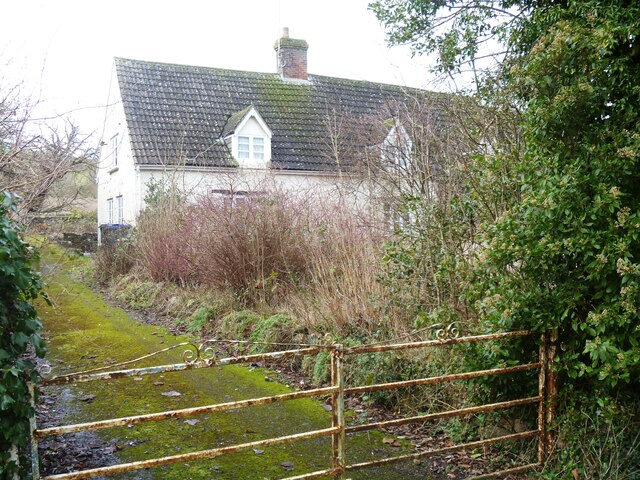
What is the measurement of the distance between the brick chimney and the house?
0.04 meters

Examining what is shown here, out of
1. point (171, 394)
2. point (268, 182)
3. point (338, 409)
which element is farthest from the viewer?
point (268, 182)

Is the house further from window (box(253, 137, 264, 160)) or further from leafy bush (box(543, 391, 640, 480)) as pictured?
leafy bush (box(543, 391, 640, 480))

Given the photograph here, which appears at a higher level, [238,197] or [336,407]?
[238,197]

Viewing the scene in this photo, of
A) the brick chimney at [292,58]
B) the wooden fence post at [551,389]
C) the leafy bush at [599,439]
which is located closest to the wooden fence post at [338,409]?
the leafy bush at [599,439]

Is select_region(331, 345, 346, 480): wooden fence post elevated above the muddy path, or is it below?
above

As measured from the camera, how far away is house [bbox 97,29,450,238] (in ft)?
61.4

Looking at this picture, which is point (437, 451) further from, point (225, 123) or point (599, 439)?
point (225, 123)

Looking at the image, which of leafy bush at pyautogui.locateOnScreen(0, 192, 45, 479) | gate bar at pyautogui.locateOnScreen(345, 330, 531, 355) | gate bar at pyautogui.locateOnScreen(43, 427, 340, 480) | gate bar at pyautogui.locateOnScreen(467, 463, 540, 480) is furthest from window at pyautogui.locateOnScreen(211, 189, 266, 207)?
leafy bush at pyautogui.locateOnScreen(0, 192, 45, 479)

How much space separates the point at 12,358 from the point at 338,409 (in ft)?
6.49

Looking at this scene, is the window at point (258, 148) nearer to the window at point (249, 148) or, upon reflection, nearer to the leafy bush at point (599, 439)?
the window at point (249, 148)

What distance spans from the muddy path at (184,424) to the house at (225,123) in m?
10.2

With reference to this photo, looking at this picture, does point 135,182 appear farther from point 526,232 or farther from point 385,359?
point 526,232

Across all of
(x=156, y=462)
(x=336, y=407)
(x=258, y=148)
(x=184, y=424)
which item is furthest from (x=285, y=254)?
(x=258, y=148)

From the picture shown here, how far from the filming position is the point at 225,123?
21.0 metres
